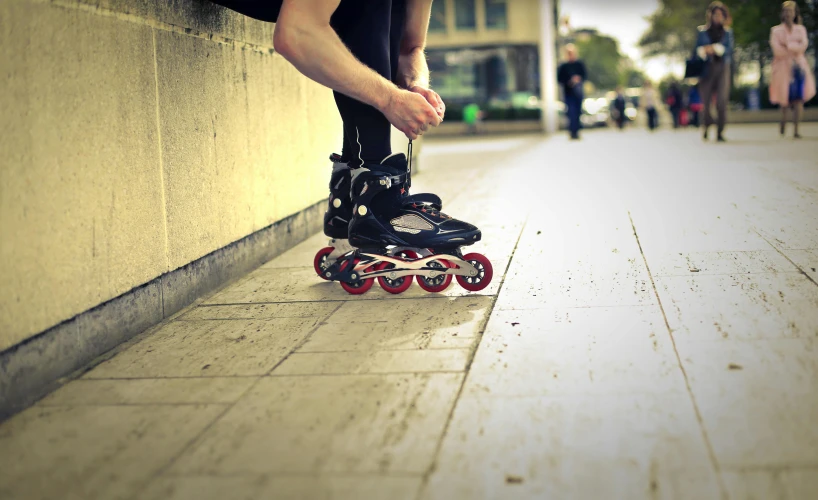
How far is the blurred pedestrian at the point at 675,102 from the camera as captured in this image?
2589 cm

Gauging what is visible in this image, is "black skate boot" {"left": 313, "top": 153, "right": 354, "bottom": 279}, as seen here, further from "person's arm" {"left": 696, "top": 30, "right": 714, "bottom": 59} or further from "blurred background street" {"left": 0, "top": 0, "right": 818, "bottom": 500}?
"person's arm" {"left": 696, "top": 30, "right": 714, "bottom": 59}

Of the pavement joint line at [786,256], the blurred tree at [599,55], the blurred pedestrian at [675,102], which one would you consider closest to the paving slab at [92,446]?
the pavement joint line at [786,256]

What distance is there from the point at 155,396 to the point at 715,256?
2.84 metres

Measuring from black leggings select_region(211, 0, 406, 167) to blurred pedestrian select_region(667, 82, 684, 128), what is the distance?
75.8 feet

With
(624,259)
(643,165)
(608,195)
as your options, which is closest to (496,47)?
(643,165)

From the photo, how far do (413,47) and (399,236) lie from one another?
1.00m

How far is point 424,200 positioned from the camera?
4.18 metres

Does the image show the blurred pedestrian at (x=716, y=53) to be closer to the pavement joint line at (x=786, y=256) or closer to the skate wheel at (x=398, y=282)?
the pavement joint line at (x=786, y=256)

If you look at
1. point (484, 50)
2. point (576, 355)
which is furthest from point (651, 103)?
point (576, 355)

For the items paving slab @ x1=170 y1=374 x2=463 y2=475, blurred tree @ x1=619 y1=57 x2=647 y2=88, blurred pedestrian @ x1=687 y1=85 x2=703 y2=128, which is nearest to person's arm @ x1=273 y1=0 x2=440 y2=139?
paving slab @ x1=170 y1=374 x2=463 y2=475

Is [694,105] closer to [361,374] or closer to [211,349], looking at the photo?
[211,349]

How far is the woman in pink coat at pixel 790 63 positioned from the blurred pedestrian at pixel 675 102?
1252 centimetres

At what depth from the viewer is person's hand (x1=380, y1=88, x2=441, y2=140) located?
146 inches

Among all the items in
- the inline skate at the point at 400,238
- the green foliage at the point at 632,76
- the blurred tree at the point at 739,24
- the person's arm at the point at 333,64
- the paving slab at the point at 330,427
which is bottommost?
the paving slab at the point at 330,427
